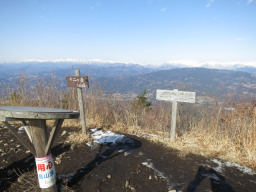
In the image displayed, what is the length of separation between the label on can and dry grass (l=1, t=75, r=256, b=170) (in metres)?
2.00

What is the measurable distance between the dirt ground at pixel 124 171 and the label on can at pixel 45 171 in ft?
1.32

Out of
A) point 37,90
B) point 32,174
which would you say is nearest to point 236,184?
point 32,174

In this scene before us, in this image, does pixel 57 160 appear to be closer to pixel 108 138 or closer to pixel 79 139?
pixel 79 139

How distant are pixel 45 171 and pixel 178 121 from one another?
411 centimetres

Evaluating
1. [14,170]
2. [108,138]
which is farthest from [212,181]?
[14,170]

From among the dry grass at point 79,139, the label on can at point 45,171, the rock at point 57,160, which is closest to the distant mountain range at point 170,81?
the dry grass at point 79,139

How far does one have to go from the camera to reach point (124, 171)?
2617 mm

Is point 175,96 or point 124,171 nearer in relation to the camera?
point 124,171

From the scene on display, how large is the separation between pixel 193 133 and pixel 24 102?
5.92 metres

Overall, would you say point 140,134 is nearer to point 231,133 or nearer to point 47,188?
point 231,133

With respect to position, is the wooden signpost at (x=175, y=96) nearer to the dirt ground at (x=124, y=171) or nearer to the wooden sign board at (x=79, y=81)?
the dirt ground at (x=124, y=171)

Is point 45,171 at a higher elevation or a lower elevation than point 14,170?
higher

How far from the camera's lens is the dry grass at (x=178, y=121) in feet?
11.4

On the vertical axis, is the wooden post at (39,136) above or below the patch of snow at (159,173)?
above
